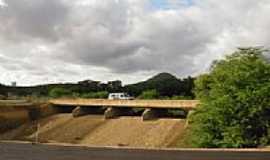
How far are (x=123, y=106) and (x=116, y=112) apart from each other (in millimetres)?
1480

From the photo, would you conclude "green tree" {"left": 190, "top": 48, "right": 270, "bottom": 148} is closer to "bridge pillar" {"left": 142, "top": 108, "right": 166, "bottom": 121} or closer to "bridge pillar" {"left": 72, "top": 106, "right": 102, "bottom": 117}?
"bridge pillar" {"left": 142, "top": 108, "right": 166, "bottom": 121}

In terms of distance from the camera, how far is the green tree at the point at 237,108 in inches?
1572

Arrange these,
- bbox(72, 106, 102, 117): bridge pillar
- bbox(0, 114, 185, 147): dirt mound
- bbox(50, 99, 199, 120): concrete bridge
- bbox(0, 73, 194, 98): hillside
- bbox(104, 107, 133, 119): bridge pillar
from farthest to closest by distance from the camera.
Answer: bbox(0, 73, 194, 98): hillside → bbox(72, 106, 102, 117): bridge pillar → bbox(104, 107, 133, 119): bridge pillar → bbox(50, 99, 199, 120): concrete bridge → bbox(0, 114, 185, 147): dirt mound

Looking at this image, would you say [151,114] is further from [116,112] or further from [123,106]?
[116,112]

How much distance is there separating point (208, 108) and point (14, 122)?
40127mm

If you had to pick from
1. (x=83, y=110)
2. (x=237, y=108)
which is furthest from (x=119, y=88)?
(x=237, y=108)

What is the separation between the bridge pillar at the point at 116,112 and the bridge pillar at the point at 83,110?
16.8 ft

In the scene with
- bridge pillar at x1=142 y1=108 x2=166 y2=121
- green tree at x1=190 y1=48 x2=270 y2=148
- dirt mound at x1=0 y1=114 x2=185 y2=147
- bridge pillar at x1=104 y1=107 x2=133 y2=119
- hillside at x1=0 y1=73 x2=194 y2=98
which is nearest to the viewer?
green tree at x1=190 y1=48 x2=270 y2=148

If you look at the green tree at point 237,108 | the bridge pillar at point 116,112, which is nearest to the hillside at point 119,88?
the bridge pillar at point 116,112

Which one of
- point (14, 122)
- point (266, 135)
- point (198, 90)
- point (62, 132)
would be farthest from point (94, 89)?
point (266, 135)

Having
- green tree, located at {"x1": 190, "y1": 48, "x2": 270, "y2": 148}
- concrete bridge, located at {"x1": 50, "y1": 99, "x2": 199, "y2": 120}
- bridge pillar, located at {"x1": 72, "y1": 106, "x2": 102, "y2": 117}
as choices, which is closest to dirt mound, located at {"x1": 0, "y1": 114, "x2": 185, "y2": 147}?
bridge pillar, located at {"x1": 72, "y1": 106, "x2": 102, "y2": 117}

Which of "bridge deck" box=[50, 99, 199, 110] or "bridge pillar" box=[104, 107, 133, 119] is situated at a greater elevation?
"bridge deck" box=[50, 99, 199, 110]

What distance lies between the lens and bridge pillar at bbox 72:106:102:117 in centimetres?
7488

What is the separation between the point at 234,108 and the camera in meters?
40.8
